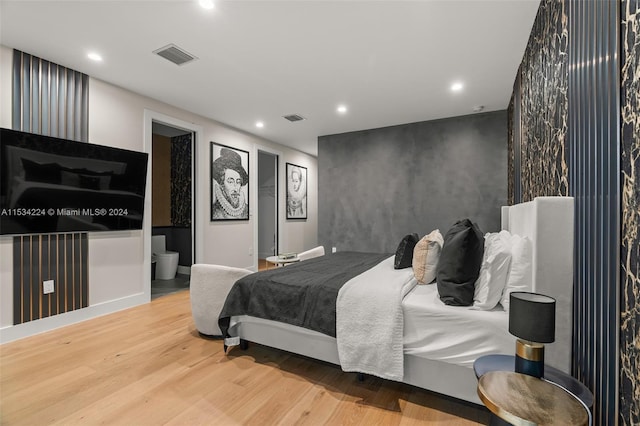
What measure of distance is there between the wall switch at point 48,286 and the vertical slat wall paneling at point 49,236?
1.1 inches

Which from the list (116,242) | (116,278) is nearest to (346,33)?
(116,242)

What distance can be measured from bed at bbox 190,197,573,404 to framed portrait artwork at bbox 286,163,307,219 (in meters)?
4.17

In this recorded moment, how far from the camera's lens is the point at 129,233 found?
145 inches

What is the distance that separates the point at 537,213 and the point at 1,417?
10.6ft

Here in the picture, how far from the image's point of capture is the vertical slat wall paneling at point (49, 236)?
280 cm

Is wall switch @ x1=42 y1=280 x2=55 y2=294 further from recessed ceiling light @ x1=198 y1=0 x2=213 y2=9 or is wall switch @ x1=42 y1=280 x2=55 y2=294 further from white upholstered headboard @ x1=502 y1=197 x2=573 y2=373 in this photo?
white upholstered headboard @ x1=502 y1=197 x2=573 y2=373

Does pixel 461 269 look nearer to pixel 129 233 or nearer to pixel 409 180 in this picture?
pixel 409 180

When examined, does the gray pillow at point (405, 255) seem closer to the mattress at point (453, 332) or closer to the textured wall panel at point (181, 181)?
the mattress at point (453, 332)

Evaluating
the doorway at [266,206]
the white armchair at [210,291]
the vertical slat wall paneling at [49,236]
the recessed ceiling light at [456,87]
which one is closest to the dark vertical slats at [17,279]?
the vertical slat wall paneling at [49,236]

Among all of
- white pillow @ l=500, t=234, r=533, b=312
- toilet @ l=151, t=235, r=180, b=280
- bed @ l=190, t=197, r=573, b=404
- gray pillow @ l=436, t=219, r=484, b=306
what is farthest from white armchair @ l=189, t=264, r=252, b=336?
toilet @ l=151, t=235, r=180, b=280

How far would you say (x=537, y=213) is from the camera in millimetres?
1420

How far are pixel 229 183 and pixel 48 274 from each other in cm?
275

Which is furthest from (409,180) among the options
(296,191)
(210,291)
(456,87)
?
(210,291)

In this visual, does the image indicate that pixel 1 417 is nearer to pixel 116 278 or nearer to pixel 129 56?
pixel 116 278
